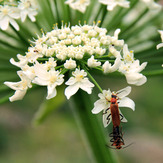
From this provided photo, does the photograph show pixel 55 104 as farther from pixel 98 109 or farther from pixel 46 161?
pixel 46 161

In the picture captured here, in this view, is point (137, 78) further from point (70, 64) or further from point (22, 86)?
point (22, 86)

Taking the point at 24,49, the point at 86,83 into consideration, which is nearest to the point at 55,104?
the point at 24,49

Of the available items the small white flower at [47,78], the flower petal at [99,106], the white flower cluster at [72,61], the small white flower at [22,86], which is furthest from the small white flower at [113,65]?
the small white flower at [22,86]

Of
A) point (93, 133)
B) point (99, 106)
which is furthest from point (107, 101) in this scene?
point (93, 133)

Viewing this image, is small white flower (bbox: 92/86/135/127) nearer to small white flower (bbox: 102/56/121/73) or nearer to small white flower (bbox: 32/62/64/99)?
small white flower (bbox: 102/56/121/73)

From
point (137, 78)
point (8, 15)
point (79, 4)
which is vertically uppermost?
point (8, 15)

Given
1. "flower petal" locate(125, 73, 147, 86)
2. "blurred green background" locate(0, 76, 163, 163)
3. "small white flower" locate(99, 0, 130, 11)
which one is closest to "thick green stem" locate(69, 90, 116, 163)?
"flower petal" locate(125, 73, 147, 86)
